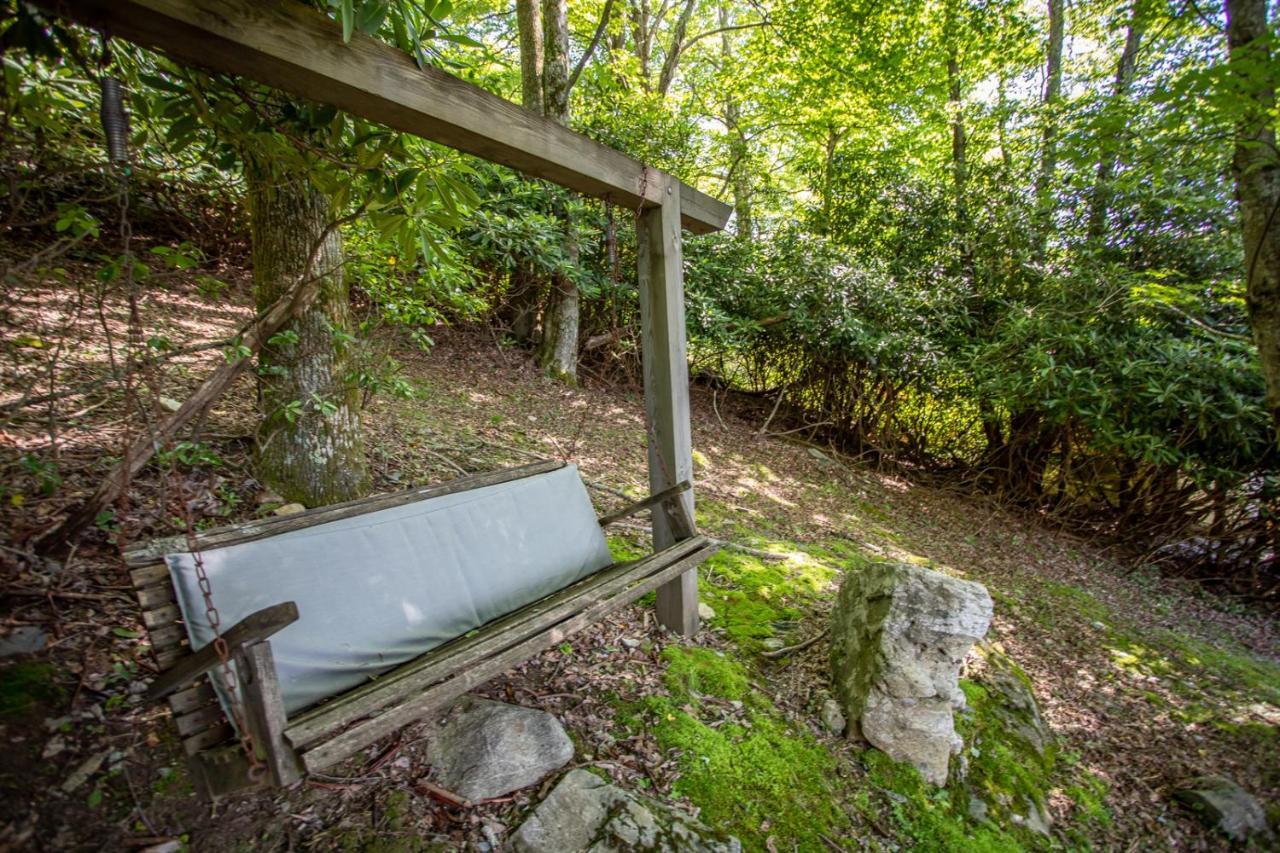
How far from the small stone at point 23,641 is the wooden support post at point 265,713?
1.02 metres

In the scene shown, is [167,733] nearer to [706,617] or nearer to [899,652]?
[706,617]

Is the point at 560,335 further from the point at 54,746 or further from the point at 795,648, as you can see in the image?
the point at 54,746

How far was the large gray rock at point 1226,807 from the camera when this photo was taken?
107 inches

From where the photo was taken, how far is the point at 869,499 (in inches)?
247

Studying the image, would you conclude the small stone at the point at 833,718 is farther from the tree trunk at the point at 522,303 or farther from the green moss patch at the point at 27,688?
the tree trunk at the point at 522,303

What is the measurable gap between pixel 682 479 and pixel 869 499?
4.39 metres

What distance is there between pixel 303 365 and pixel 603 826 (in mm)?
2366

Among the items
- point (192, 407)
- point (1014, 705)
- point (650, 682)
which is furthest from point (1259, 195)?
point (192, 407)

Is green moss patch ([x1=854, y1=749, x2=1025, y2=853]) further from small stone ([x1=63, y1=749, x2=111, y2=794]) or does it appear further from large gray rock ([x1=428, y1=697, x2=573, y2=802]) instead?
small stone ([x1=63, y1=749, x2=111, y2=794])

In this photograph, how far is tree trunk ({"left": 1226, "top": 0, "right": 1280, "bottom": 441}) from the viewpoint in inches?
124

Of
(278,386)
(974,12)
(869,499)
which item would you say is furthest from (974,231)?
(278,386)

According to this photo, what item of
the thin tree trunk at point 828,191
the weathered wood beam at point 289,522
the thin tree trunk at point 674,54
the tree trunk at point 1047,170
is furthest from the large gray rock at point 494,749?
the thin tree trunk at point 674,54

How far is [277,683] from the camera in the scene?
1268 mm

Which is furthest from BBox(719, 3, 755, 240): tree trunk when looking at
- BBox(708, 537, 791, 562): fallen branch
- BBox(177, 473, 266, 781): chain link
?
BBox(177, 473, 266, 781): chain link
